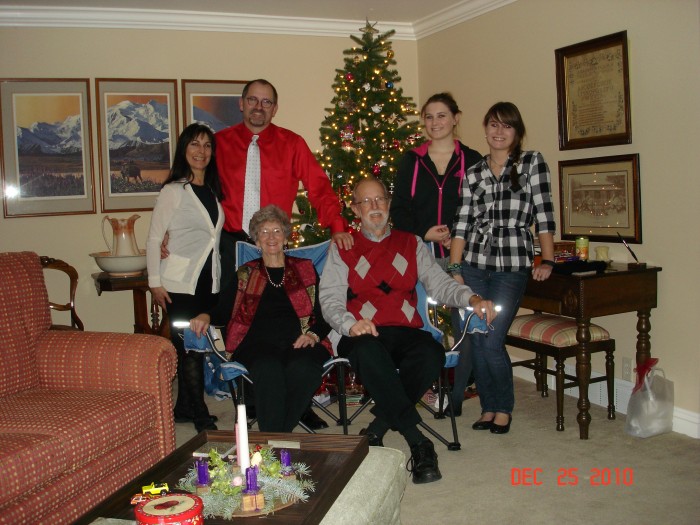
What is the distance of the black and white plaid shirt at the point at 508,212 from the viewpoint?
3492mm

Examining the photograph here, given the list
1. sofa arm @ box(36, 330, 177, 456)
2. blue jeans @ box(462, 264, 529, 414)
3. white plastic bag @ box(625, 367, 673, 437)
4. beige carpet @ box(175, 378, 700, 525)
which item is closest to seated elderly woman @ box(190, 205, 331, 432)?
sofa arm @ box(36, 330, 177, 456)

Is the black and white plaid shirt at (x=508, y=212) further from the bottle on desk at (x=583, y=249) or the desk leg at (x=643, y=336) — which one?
the desk leg at (x=643, y=336)

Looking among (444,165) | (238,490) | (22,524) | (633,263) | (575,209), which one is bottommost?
(22,524)

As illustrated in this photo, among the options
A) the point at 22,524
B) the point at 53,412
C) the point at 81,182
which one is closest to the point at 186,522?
the point at 22,524

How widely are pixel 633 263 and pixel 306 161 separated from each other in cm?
188

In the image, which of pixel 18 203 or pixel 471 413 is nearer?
pixel 471 413

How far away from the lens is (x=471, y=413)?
13.2ft

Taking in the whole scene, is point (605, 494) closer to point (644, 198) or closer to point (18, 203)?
point (644, 198)

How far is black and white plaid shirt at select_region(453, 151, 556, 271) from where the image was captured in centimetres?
349

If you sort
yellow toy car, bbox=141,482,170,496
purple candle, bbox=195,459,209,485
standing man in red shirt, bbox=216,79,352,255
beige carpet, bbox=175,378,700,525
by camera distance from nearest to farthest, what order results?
yellow toy car, bbox=141,482,170,496
purple candle, bbox=195,459,209,485
beige carpet, bbox=175,378,700,525
standing man in red shirt, bbox=216,79,352,255

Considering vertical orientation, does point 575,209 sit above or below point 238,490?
above

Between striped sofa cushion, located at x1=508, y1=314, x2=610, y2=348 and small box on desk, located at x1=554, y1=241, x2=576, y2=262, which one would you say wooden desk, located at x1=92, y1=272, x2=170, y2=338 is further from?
small box on desk, located at x1=554, y1=241, x2=576, y2=262

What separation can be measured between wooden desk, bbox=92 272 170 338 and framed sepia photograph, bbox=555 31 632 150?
2.86 metres

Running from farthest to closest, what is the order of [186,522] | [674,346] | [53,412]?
[674,346], [53,412], [186,522]
